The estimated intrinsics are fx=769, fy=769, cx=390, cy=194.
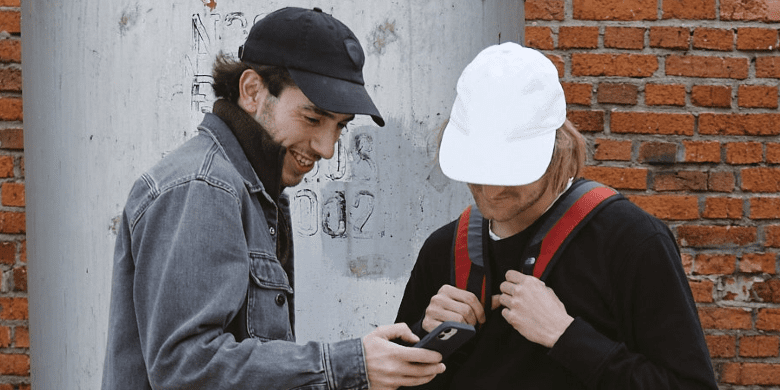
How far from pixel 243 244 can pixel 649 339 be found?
2.47 ft

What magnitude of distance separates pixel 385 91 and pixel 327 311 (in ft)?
2.43

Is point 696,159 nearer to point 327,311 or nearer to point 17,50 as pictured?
point 327,311

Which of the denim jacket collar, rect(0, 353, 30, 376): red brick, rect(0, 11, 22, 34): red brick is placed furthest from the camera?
rect(0, 353, 30, 376): red brick

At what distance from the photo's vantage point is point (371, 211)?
8.18ft

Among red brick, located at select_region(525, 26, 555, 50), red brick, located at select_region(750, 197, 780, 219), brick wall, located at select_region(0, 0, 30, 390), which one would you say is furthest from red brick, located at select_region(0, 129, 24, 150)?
red brick, located at select_region(750, 197, 780, 219)

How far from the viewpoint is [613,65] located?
2.75 meters

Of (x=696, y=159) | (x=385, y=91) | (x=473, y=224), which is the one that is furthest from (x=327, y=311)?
(x=696, y=159)

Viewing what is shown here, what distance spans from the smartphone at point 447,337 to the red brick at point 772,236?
70.8 inches

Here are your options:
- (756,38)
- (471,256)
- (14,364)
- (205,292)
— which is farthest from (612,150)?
(14,364)

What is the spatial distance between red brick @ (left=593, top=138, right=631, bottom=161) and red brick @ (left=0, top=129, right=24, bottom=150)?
2.14 metres

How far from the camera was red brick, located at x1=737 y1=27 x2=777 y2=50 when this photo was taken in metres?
2.73

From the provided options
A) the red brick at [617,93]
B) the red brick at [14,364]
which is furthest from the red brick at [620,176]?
the red brick at [14,364]

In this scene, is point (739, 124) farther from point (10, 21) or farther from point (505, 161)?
point (10, 21)

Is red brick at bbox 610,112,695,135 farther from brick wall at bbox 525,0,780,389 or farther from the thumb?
the thumb
